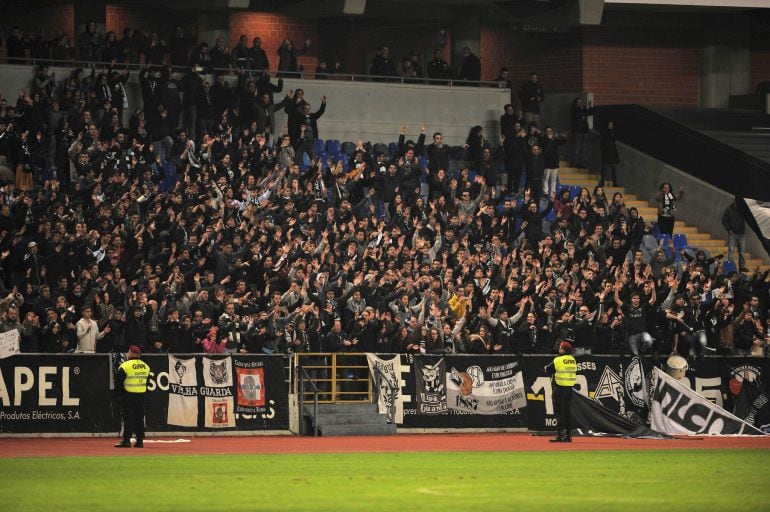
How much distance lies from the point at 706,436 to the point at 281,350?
8.55 m

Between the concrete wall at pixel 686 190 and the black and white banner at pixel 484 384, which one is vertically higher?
the concrete wall at pixel 686 190

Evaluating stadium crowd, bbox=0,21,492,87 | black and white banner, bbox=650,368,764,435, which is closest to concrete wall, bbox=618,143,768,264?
stadium crowd, bbox=0,21,492,87

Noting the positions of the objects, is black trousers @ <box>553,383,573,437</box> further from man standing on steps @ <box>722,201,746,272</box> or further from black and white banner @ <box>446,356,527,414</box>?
man standing on steps @ <box>722,201,746,272</box>

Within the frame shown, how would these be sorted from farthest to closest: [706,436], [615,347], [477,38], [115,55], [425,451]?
[477,38], [115,55], [615,347], [706,436], [425,451]

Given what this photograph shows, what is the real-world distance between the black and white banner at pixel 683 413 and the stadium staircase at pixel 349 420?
5.27 m

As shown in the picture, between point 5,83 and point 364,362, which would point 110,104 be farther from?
point 364,362

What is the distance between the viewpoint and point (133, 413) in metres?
23.5

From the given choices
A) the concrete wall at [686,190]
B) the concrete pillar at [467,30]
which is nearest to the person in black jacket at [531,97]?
the concrete wall at [686,190]

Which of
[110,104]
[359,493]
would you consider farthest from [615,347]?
[359,493]

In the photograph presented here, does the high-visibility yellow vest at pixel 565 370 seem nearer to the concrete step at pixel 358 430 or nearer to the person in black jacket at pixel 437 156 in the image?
the concrete step at pixel 358 430

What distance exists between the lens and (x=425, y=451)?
2338cm

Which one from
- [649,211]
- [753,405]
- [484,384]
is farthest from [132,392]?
[649,211]

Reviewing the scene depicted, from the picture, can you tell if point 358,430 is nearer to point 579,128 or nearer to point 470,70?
point 579,128

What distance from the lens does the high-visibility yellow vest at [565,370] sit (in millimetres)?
25047
